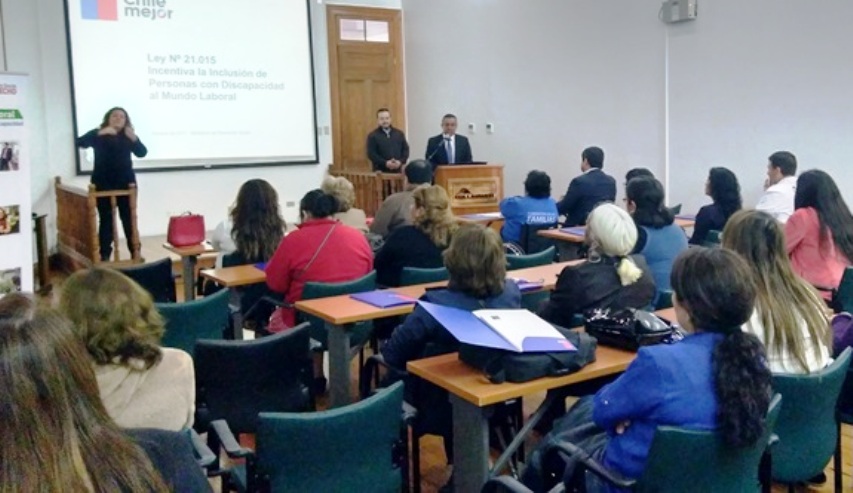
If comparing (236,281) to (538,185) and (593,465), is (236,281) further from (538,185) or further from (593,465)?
(538,185)

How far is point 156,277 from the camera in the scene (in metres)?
4.62

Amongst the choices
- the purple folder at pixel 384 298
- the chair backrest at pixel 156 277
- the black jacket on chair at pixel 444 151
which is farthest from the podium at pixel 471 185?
the purple folder at pixel 384 298


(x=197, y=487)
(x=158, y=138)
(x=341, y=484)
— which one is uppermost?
(x=158, y=138)

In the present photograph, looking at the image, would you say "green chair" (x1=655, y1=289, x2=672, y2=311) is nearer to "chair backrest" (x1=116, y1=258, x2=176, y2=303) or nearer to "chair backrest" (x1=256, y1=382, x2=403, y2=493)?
"chair backrest" (x1=256, y1=382, x2=403, y2=493)

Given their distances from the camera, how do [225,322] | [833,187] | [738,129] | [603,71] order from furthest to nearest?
[603,71]
[738,129]
[833,187]
[225,322]

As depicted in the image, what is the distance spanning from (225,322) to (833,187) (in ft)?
10.1

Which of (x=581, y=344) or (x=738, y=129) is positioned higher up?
(x=738, y=129)

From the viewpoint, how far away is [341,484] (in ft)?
7.38

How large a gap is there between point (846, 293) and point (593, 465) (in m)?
2.07

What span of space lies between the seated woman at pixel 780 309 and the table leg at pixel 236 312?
2.57 meters

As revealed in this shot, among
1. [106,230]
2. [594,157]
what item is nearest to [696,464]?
[594,157]

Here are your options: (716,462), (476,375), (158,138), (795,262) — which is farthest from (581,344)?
(158,138)

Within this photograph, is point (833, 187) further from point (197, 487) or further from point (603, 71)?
point (603, 71)

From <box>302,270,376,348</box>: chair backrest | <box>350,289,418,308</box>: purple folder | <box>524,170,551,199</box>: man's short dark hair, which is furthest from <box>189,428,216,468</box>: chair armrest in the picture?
<box>524,170,551,199</box>: man's short dark hair
